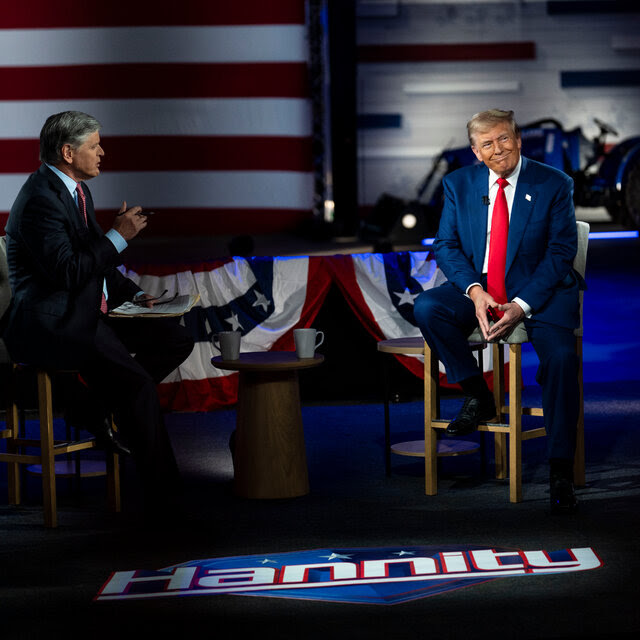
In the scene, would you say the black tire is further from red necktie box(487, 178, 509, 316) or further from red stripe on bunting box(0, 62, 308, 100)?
red necktie box(487, 178, 509, 316)

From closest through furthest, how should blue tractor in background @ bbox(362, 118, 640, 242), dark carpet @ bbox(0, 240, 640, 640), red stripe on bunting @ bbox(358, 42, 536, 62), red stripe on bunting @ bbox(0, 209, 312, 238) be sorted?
dark carpet @ bbox(0, 240, 640, 640) → blue tractor in background @ bbox(362, 118, 640, 242) → red stripe on bunting @ bbox(0, 209, 312, 238) → red stripe on bunting @ bbox(358, 42, 536, 62)

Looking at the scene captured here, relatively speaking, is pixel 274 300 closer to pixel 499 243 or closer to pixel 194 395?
pixel 194 395

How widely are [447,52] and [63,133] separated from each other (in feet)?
25.8

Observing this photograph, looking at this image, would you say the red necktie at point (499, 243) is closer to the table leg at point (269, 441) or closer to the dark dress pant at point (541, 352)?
the dark dress pant at point (541, 352)

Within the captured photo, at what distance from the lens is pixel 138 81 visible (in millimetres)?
9945

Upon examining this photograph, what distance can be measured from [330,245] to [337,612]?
7.03 meters

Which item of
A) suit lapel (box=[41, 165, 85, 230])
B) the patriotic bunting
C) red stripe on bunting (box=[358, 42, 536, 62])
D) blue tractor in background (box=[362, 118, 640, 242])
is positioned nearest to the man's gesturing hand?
suit lapel (box=[41, 165, 85, 230])

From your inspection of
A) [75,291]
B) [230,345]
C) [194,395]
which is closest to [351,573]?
[230,345]

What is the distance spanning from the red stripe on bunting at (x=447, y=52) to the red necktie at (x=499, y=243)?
735cm

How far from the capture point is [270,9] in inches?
392

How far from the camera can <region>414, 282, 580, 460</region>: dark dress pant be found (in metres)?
3.44

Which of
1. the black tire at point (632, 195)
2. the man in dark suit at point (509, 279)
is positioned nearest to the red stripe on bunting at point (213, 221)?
the black tire at point (632, 195)

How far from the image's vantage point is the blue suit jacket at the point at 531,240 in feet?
11.6

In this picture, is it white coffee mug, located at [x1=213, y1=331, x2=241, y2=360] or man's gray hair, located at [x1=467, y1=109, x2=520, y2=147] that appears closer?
man's gray hair, located at [x1=467, y1=109, x2=520, y2=147]
